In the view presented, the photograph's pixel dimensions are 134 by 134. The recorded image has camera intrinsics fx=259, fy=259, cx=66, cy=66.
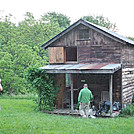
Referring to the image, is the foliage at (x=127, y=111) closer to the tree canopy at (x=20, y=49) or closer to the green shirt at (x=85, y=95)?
the green shirt at (x=85, y=95)

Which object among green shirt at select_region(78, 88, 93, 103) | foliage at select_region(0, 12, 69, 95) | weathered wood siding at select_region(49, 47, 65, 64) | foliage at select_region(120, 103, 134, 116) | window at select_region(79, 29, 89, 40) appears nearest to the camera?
green shirt at select_region(78, 88, 93, 103)

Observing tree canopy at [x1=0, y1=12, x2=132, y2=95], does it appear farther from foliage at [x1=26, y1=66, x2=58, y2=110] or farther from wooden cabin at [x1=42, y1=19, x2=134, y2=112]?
foliage at [x1=26, y1=66, x2=58, y2=110]

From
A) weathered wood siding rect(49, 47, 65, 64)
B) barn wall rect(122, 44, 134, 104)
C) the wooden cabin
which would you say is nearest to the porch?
the wooden cabin

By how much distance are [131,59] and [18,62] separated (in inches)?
491

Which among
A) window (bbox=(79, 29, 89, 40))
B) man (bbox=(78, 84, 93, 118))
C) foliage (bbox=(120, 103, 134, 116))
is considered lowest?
foliage (bbox=(120, 103, 134, 116))

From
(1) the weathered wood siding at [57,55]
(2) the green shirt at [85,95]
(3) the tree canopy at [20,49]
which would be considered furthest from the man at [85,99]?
(3) the tree canopy at [20,49]

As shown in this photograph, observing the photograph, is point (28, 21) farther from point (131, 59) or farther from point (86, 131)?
point (86, 131)

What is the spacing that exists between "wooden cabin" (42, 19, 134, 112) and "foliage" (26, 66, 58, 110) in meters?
0.60

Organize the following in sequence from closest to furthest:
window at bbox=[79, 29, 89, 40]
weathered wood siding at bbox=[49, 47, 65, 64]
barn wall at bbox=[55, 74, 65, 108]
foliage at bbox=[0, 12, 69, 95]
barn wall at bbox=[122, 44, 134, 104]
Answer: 1. barn wall at bbox=[122, 44, 134, 104]
2. window at bbox=[79, 29, 89, 40]
3. barn wall at bbox=[55, 74, 65, 108]
4. weathered wood siding at bbox=[49, 47, 65, 64]
5. foliage at bbox=[0, 12, 69, 95]

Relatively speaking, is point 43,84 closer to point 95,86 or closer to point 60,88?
point 60,88

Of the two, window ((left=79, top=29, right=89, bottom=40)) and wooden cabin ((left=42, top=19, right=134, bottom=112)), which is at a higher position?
window ((left=79, top=29, right=89, bottom=40))

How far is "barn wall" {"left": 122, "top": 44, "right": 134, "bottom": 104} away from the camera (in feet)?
55.5

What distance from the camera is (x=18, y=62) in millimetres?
26688

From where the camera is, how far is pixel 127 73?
1783 cm
